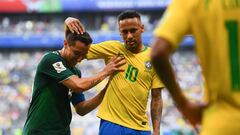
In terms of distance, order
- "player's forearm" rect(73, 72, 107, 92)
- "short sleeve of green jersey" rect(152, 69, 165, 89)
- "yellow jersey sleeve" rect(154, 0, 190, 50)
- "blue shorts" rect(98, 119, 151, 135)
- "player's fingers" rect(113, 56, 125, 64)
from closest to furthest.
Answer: "yellow jersey sleeve" rect(154, 0, 190, 50)
"player's forearm" rect(73, 72, 107, 92)
"player's fingers" rect(113, 56, 125, 64)
"blue shorts" rect(98, 119, 151, 135)
"short sleeve of green jersey" rect(152, 69, 165, 89)

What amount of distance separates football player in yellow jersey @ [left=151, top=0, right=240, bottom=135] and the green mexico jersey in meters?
2.24

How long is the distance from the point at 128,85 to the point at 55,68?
3.52 ft

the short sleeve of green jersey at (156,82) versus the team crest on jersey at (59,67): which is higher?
the team crest on jersey at (59,67)

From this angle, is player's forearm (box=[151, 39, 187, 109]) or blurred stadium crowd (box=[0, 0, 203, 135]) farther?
blurred stadium crowd (box=[0, 0, 203, 135])

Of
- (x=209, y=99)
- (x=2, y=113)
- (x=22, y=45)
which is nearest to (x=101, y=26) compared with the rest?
(x=22, y=45)

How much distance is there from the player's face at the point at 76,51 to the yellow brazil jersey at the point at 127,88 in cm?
86

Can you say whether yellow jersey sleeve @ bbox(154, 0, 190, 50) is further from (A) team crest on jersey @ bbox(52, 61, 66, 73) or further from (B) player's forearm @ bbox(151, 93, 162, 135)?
(B) player's forearm @ bbox(151, 93, 162, 135)

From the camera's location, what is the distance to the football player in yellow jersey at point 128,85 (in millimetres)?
5148

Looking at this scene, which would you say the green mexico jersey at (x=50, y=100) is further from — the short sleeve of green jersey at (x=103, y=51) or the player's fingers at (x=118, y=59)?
the short sleeve of green jersey at (x=103, y=51)

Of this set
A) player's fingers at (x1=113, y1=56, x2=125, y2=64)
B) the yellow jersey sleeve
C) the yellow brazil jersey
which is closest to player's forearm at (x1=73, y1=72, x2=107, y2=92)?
player's fingers at (x1=113, y1=56, x2=125, y2=64)

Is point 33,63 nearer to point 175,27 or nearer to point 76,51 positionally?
point 76,51

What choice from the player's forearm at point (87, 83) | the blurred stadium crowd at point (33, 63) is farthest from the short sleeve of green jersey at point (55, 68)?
the blurred stadium crowd at point (33, 63)

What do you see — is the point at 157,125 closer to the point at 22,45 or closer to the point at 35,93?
the point at 35,93

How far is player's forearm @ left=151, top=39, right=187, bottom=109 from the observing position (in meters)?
2.06
